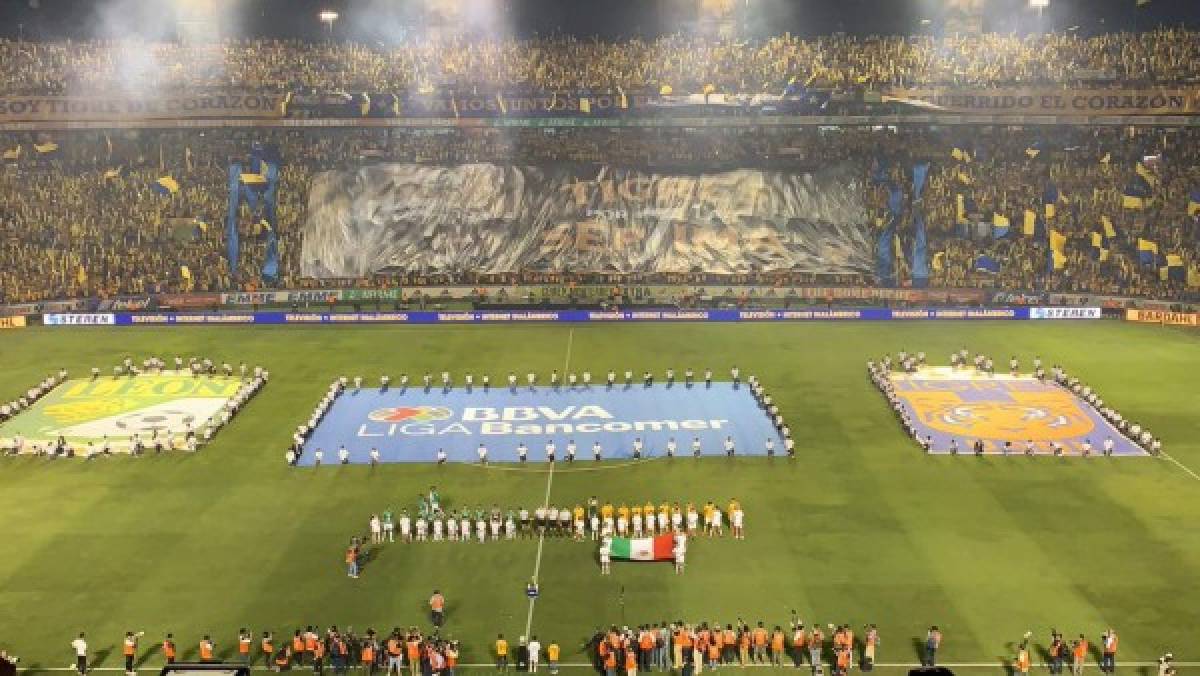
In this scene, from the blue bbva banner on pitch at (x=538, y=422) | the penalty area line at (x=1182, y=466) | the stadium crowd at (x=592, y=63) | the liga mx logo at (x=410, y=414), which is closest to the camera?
the penalty area line at (x=1182, y=466)

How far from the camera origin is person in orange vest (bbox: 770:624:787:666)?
91.9 ft

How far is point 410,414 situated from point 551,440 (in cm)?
749

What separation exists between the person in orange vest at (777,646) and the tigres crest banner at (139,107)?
66.4 m

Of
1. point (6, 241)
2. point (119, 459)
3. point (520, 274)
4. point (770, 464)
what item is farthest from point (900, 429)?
point (6, 241)

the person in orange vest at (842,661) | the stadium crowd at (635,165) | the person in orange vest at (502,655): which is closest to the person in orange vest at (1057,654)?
the person in orange vest at (842,661)

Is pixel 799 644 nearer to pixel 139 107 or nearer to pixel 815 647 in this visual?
pixel 815 647

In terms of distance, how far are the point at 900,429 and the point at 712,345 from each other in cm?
1691

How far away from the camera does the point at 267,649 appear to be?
28.2 m

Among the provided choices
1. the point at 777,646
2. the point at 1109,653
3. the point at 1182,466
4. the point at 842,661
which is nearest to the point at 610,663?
the point at 777,646

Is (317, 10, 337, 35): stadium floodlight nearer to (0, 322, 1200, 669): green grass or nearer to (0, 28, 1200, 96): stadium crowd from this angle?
(0, 28, 1200, 96): stadium crowd

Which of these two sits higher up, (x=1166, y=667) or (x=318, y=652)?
(x=318, y=652)

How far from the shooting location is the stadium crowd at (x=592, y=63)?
82875 millimetres

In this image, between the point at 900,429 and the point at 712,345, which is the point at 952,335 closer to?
the point at 712,345

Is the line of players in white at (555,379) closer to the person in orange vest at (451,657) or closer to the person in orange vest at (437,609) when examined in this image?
the person in orange vest at (437,609)
